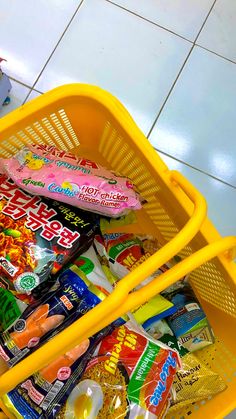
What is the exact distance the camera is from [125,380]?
664mm

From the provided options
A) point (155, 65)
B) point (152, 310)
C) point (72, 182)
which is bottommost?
point (152, 310)

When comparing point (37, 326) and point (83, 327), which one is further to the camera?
point (37, 326)

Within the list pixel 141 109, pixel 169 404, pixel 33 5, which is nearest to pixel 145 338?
pixel 169 404

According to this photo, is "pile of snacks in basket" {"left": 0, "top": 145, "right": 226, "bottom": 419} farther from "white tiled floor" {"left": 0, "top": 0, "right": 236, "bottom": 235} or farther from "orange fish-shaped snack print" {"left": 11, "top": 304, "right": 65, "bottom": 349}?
"white tiled floor" {"left": 0, "top": 0, "right": 236, "bottom": 235}

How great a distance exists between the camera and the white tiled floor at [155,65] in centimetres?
114

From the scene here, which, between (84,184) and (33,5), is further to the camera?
(33,5)

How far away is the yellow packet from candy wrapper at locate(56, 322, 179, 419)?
5cm

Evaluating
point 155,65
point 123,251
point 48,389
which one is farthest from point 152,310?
point 155,65

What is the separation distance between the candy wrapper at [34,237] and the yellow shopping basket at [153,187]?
0.11 m

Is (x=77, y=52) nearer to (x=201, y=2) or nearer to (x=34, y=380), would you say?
(x=201, y=2)

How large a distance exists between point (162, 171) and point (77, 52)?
2.12 feet

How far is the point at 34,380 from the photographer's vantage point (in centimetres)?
65

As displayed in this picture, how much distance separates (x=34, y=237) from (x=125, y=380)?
25 centimetres

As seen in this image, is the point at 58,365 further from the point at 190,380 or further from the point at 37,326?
the point at 190,380
